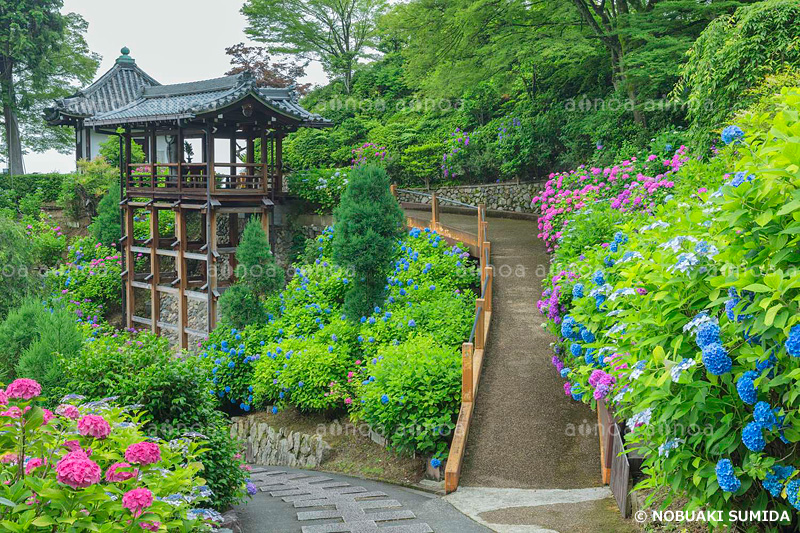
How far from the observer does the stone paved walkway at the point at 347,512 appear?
22.7 feet

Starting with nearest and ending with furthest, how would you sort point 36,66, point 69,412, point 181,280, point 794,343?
point 794,343, point 69,412, point 181,280, point 36,66

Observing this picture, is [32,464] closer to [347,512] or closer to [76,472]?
[76,472]

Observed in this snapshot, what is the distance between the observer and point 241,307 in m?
15.0

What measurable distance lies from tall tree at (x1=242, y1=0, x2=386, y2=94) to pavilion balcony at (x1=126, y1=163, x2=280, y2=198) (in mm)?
12955

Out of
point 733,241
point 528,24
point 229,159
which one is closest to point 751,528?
point 733,241

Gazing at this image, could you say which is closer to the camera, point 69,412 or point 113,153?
point 69,412

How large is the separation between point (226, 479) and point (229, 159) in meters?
12.6

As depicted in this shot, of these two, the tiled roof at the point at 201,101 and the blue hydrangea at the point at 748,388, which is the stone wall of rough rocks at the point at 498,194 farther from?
the blue hydrangea at the point at 748,388

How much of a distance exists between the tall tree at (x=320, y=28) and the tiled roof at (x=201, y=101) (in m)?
11.4

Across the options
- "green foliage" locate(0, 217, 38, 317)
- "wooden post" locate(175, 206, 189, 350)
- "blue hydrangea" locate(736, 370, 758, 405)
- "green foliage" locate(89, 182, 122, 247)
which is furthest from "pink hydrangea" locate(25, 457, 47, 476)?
"green foliage" locate(89, 182, 122, 247)

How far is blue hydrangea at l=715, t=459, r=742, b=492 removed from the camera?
4.09 meters

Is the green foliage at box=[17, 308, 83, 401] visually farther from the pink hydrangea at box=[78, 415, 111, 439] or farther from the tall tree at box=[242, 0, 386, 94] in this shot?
the tall tree at box=[242, 0, 386, 94]

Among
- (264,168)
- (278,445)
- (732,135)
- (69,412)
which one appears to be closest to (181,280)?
(264,168)

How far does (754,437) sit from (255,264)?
12.2 meters
